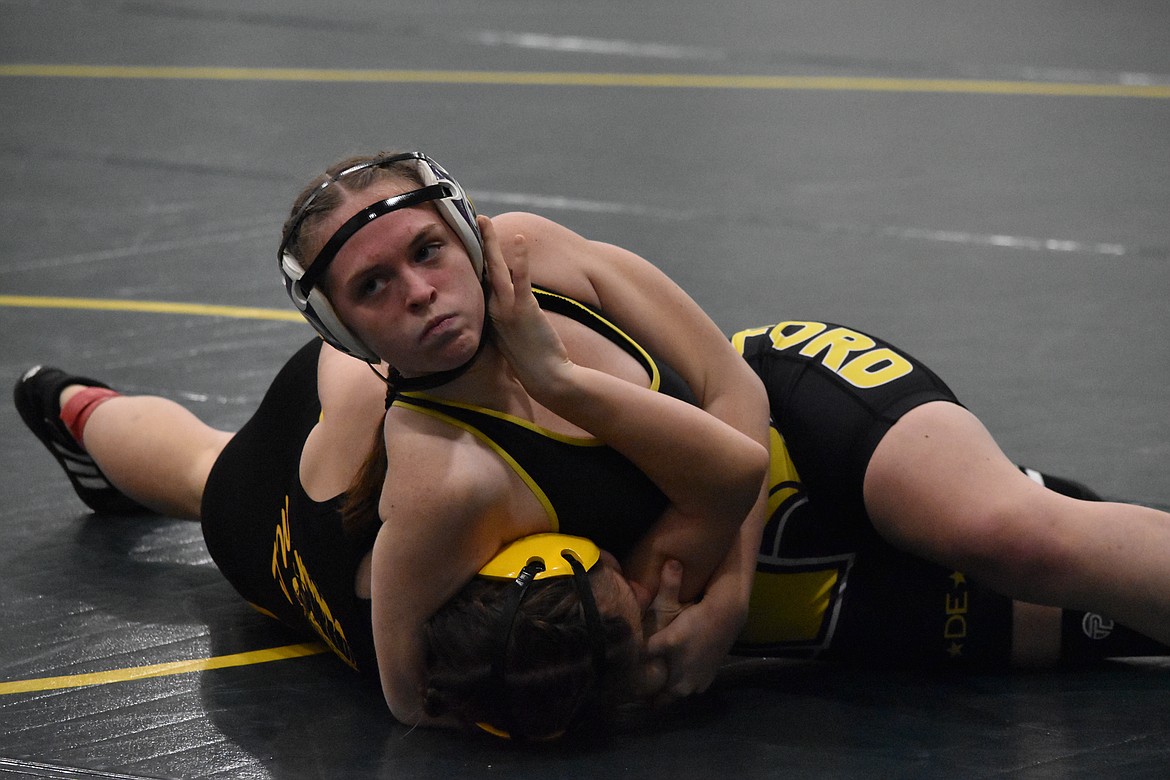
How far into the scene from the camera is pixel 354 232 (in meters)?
2.48

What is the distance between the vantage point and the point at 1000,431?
4.10 metres

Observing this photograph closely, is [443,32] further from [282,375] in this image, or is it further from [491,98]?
[282,375]

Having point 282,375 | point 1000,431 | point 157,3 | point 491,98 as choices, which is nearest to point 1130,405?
point 1000,431

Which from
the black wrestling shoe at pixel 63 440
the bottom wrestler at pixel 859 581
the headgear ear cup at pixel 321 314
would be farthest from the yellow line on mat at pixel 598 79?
the headgear ear cup at pixel 321 314

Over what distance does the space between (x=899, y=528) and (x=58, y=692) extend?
1.60m

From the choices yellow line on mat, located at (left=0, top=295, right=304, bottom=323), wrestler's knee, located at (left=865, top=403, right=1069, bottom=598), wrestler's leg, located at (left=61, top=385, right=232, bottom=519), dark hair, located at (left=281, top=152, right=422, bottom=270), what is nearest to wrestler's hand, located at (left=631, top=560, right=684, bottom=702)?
wrestler's knee, located at (left=865, top=403, right=1069, bottom=598)

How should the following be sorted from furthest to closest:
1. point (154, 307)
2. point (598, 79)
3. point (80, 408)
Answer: point (598, 79) < point (154, 307) < point (80, 408)

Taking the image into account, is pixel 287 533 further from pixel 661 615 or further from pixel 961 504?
pixel 961 504

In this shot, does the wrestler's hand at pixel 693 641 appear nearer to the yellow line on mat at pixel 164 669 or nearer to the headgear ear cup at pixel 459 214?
the headgear ear cup at pixel 459 214

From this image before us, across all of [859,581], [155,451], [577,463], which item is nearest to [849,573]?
[859,581]

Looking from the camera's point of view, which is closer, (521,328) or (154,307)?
(521,328)

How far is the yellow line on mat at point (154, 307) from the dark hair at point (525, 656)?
8.54ft

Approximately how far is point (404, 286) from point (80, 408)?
168 cm

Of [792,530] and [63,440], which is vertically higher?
[792,530]
